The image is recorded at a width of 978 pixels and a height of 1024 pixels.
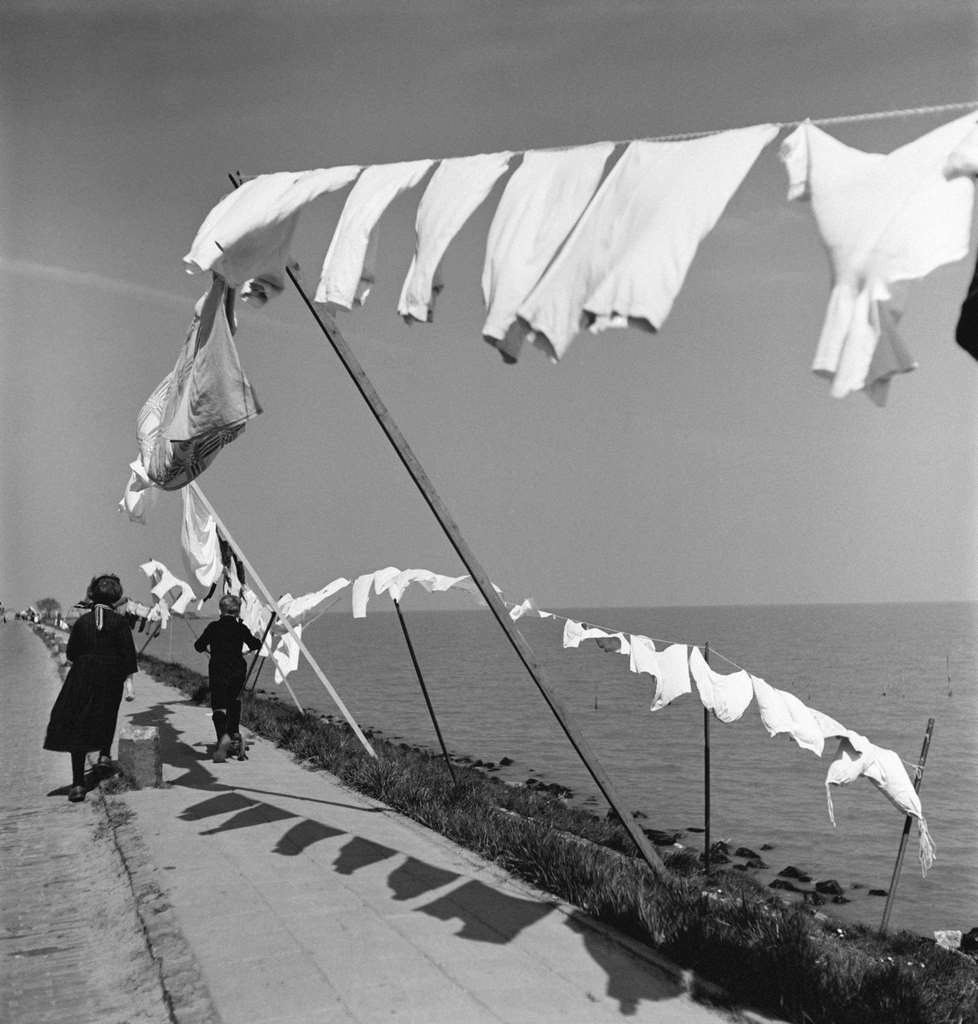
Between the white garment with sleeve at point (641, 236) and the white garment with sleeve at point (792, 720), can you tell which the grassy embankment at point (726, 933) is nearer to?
the white garment with sleeve at point (792, 720)

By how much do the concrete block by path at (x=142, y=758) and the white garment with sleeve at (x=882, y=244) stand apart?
8.81m

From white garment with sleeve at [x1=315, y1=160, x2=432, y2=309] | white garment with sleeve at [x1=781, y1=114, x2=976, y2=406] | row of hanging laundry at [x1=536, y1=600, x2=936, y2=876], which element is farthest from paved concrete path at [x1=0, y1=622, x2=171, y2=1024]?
row of hanging laundry at [x1=536, y1=600, x2=936, y2=876]

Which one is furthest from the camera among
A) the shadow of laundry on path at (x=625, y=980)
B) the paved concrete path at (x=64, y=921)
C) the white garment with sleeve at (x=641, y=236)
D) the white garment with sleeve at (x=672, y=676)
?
the white garment with sleeve at (x=672, y=676)

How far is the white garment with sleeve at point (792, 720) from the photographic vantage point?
28.8ft

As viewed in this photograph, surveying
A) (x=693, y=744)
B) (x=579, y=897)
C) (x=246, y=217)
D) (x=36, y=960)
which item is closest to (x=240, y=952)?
(x=36, y=960)

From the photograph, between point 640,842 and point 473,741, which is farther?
point 473,741

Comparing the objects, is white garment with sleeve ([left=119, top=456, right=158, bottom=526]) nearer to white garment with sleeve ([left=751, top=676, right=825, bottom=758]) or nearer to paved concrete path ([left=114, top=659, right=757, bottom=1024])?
paved concrete path ([left=114, top=659, right=757, bottom=1024])

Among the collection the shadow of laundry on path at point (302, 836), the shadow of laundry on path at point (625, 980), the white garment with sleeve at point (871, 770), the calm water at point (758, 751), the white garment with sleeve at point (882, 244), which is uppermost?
the white garment with sleeve at point (882, 244)

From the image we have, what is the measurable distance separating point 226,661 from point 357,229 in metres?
7.32

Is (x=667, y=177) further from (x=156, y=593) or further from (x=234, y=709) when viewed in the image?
(x=156, y=593)

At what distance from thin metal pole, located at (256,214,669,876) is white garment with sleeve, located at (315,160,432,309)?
1610 mm

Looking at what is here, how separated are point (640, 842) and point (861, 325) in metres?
4.86

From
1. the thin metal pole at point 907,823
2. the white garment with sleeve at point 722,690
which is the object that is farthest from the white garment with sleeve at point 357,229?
the thin metal pole at point 907,823

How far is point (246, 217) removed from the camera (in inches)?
256
